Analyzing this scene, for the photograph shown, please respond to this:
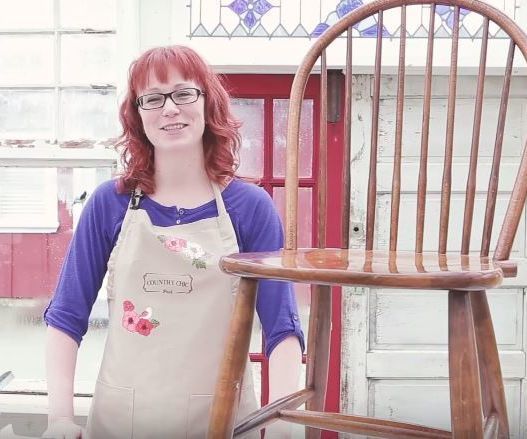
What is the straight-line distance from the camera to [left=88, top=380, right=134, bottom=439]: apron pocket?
1269 mm

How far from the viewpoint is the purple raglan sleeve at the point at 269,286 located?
1314 millimetres

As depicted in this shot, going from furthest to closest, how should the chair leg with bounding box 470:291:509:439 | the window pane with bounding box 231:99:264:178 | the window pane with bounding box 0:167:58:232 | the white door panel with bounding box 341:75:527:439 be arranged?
the window pane with bounding box 0:167:58:232
the window pane with bounding box 231:99:264:178
the white door panel with bounding box 341:75:527:439
the chair leg with bounding box 470:291:509:439

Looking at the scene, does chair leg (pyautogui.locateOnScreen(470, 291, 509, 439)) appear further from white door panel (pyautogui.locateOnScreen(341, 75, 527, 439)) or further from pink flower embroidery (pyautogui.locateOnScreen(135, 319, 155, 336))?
white door panel (pyautogui.locateOnScreen(341, 75, 527, 439))

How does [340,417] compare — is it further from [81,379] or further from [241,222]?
[81,379]

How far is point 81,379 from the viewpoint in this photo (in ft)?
8.23

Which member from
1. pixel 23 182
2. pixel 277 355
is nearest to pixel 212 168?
pixel 277 355

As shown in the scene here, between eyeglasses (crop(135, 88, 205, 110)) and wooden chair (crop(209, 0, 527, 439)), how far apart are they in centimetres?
20

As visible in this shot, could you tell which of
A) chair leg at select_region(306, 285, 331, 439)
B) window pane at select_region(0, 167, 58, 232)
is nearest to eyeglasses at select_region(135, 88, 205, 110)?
chair leg at select_region(306, 285, 331, 439)

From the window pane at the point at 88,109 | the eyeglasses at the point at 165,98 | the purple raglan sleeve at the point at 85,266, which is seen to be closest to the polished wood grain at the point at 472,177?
the eyeglasses at the point at 165,98

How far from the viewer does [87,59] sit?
2484 millimetres

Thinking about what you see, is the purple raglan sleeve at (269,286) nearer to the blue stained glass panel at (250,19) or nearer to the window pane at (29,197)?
the blue stained glass panel at (250,19)

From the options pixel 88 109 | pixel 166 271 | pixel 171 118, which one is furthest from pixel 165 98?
pixel 88 109

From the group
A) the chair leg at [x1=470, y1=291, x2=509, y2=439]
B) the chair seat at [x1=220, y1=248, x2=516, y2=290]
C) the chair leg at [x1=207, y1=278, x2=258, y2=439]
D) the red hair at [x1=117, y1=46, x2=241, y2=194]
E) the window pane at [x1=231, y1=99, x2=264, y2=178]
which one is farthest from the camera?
the window pane at [x1=231, y1=99, x2=264, y2=178]

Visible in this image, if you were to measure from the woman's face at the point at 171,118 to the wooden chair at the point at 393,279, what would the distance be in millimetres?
196
